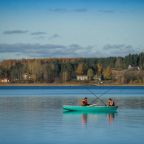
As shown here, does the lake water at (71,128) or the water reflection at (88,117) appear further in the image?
the water reflection at (88,117)

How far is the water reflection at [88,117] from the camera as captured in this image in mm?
43312

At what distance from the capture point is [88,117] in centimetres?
4750

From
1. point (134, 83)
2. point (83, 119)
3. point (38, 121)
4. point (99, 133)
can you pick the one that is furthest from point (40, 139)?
point (134, 83)

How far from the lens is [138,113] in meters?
49.5

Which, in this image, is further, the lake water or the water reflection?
the water reflection

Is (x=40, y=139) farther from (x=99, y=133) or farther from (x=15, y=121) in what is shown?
(x=15, y=121)

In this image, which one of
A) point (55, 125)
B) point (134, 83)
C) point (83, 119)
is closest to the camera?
point (55, 125)

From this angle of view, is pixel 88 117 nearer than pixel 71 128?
No

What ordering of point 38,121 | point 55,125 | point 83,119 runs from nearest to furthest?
point 55,125 → point 38,121 → point 83,119

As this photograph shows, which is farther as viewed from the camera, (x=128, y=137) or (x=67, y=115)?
(x=67, y=115)

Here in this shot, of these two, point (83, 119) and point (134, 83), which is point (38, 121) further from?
point (134, 83)

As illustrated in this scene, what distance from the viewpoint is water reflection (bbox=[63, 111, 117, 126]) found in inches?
1705

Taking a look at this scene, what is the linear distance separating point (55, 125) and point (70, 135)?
5.65 m

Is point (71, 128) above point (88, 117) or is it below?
below
